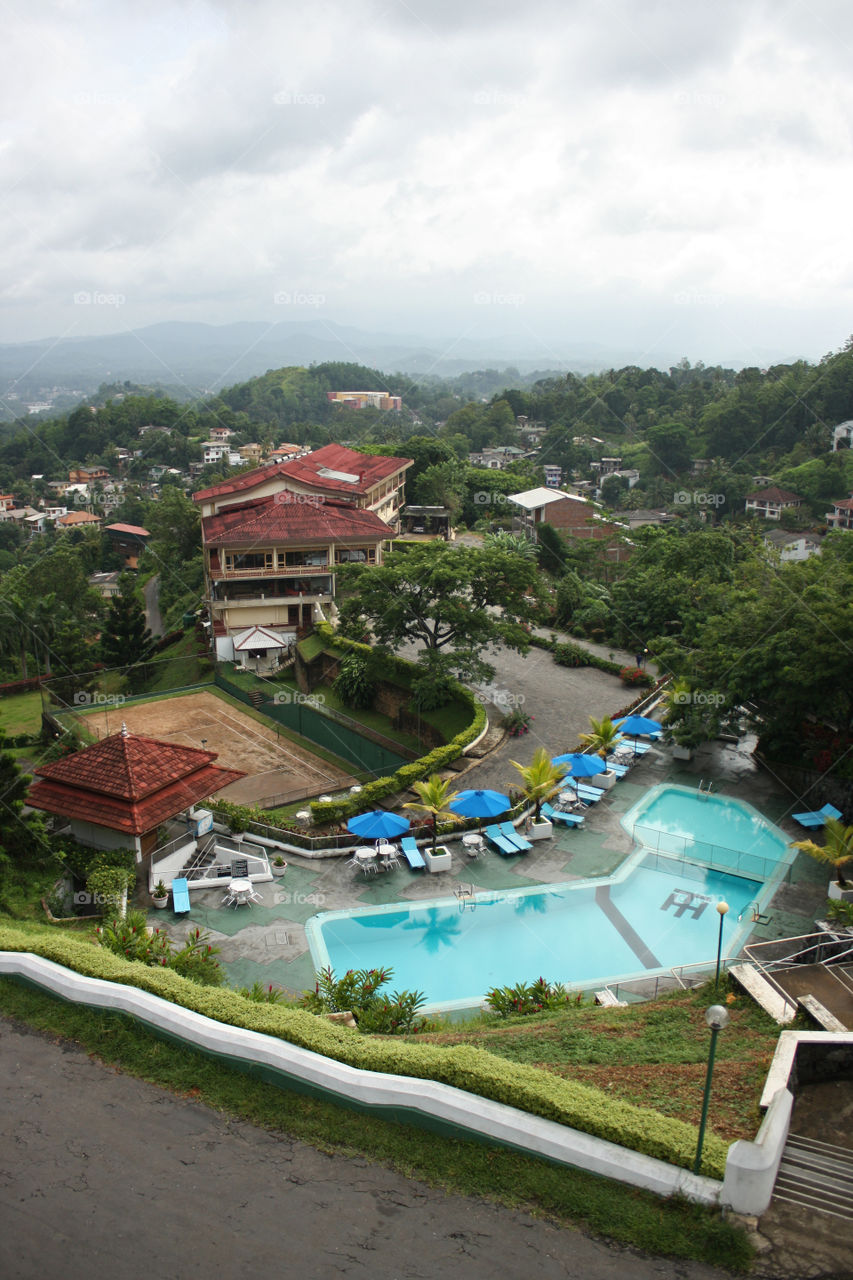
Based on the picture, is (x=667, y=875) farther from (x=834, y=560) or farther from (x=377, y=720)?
(x=377, y=720)

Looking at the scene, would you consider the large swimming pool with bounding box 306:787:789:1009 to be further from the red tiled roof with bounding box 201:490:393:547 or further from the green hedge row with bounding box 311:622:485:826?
the red tiled roof with bounding box 201:490:393:547

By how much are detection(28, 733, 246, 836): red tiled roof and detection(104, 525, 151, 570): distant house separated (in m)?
59.2

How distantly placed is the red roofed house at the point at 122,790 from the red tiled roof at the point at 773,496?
53811 millimetres

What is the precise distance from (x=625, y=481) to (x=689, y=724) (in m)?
59.4

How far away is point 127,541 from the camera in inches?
2928

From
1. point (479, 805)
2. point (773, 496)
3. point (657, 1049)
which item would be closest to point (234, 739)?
point (479, 805)

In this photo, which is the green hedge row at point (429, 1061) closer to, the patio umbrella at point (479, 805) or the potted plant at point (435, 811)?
the potted plant at point (435, 811)

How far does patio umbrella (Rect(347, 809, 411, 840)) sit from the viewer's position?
1706 centimetres

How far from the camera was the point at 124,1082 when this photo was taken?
9.16 metres

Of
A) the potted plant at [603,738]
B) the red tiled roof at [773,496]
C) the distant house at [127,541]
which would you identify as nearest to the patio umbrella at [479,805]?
the potted plant at [603,738]

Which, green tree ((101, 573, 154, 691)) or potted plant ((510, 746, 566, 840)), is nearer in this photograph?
potted plant ((510, 746, 566, 840))

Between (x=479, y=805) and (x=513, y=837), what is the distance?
946 millimetres

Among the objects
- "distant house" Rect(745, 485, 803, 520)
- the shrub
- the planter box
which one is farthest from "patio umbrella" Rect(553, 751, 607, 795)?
"distant house" Rect(745, 485, 803, 520)

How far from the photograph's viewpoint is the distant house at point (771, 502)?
60.0 m
